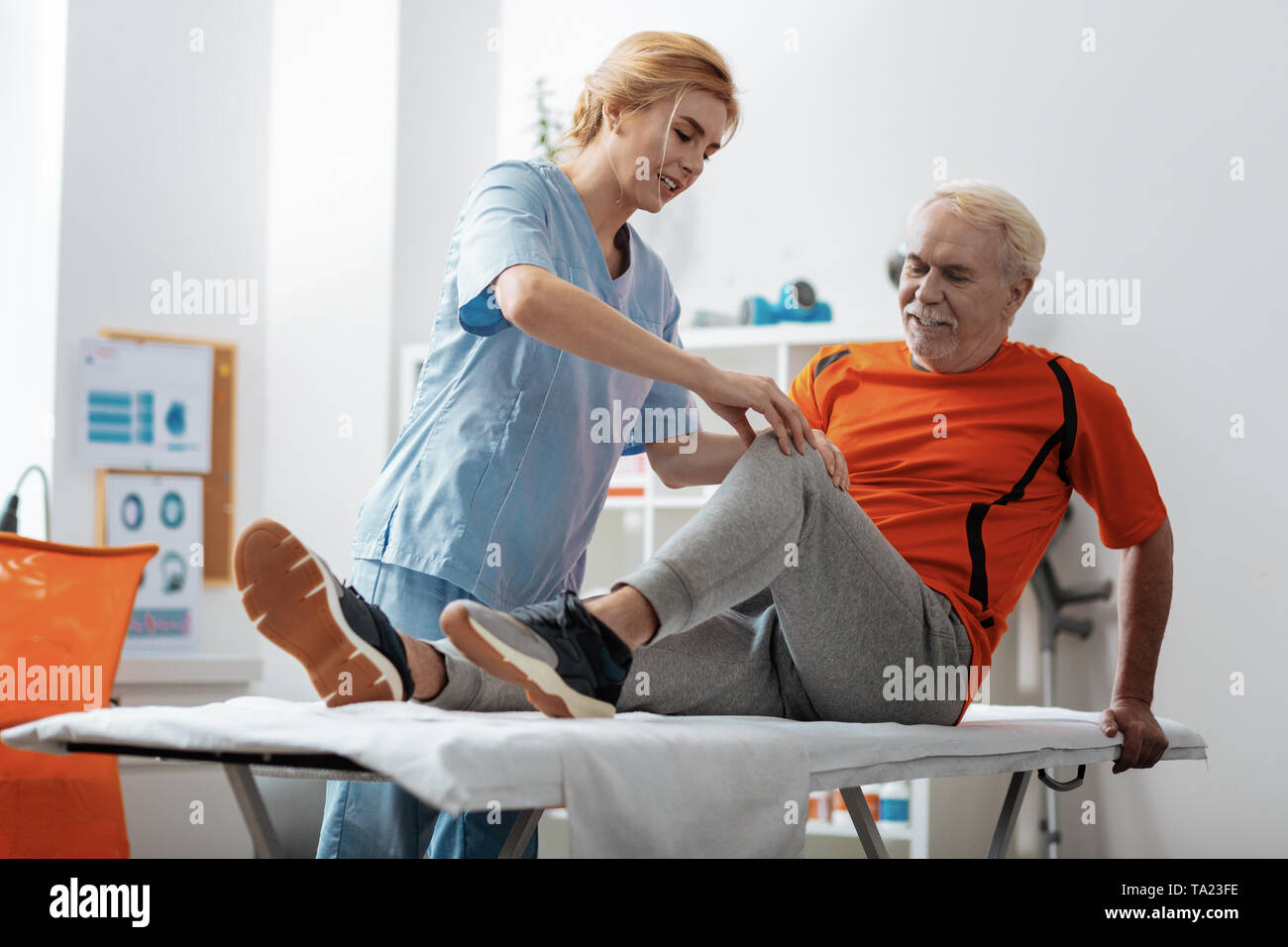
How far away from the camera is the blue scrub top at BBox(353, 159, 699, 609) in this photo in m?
1.44

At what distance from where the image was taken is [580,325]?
1271 mm

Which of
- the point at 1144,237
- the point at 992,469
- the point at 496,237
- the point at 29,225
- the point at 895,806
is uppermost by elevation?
the point at 29,225

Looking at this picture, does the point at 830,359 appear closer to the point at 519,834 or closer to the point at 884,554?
the point at 884,554

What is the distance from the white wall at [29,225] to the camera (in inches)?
143

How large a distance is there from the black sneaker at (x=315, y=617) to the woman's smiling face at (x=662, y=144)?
0.63 metres

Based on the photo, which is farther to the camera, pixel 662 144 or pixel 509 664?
pixel 662 144

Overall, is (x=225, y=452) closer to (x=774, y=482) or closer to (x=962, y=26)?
(x=962, y=26)

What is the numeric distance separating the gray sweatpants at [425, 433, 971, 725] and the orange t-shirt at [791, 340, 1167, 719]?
112 millimetres

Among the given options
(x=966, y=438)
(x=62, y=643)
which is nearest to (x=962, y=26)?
(x=966, y=438)

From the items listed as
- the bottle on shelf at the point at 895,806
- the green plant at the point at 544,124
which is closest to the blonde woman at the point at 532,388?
the bottle on shelf at the point at 895,806

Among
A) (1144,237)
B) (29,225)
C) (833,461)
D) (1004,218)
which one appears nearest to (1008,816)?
(833,461)

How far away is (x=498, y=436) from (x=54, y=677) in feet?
3.36

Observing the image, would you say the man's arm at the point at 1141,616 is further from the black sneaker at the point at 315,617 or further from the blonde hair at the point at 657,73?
the black sneaker at the point at 315,617

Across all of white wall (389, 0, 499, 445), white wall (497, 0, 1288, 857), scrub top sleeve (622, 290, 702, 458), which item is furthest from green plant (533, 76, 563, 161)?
scrub top sleeve (622, 290, 702, 458)
